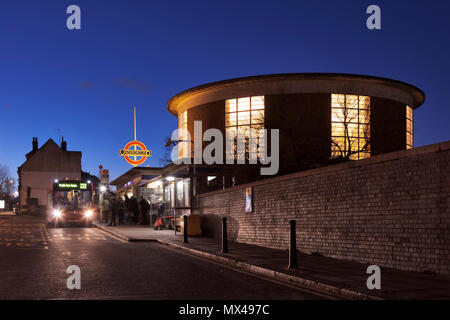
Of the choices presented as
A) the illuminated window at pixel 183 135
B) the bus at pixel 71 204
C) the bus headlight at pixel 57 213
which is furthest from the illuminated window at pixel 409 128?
the bus headlight at pixel 57 213

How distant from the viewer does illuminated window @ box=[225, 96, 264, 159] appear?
115ft

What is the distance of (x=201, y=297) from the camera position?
7781mm

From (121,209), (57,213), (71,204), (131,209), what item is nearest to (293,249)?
(131,209)

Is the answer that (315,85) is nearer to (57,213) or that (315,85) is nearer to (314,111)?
(314,111)

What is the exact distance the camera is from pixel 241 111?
1423 inches

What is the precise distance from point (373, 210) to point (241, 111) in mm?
24947

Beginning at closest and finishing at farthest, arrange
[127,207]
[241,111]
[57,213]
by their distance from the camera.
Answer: [57,213] → [241,111] → [127,207]

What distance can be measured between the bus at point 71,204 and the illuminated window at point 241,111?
11065 millimetres

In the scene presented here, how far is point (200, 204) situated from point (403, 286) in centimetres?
1688

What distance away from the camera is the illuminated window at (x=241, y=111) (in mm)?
35000

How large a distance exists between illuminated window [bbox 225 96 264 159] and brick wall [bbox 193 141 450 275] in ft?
58.7

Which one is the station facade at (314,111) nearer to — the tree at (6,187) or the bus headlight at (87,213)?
the bus headlight at (87,213)
